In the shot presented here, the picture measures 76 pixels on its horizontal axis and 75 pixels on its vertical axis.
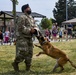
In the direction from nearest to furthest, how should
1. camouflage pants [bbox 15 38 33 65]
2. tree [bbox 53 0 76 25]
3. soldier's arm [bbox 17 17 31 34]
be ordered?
soldier's arm [bbox 17 17 31 34] < camouflage pants [bbox 15 38 33 65] < tree [bbox 53 0 76 25]

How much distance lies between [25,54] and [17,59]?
10.5 inches

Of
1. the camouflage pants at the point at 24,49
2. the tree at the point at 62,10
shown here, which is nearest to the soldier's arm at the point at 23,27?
the camouflage pants at the point at 24,49

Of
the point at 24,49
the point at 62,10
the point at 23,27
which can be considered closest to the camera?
the point at 23,27

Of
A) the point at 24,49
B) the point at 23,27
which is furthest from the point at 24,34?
the point at 24,49

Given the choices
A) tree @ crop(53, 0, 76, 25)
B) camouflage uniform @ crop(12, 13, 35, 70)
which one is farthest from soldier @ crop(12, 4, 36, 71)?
tree @ crop(53, 0, 76, 25)

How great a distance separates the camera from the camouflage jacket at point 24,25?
7843mm

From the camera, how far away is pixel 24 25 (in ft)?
25.8

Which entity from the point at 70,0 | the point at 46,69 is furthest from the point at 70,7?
the point at 46,69

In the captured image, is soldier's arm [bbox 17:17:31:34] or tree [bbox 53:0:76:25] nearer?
soldier's arm [bbox 17:17:31:34]

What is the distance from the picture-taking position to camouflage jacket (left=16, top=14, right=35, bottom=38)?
25.7 ft

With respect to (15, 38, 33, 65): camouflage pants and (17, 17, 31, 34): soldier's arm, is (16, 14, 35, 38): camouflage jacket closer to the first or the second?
(17, 17, 31, 34): soldier's arm

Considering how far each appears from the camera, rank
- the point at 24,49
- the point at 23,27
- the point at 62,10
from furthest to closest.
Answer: the point at 62,10 < the point at 24,49 < the point at 23,27

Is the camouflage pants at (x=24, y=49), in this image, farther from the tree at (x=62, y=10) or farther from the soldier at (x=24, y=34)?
the tree at (x=62, y=10)

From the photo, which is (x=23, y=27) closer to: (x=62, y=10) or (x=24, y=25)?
(x=24, y=25)
